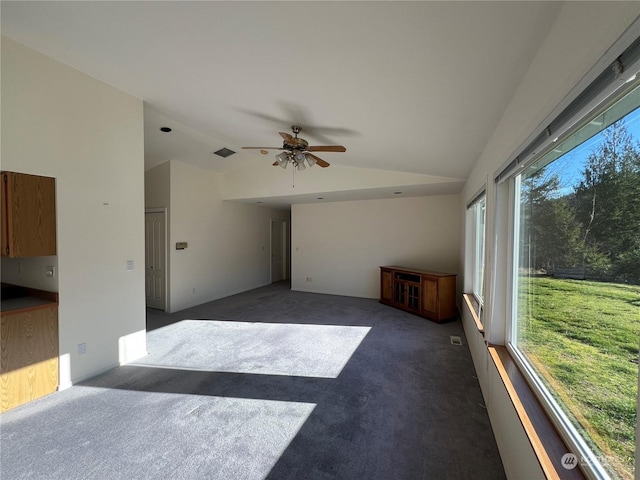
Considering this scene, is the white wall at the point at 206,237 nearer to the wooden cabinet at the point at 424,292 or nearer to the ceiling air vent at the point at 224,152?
the ceiling air vent at the point at 224,152

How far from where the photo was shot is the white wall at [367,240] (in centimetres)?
543

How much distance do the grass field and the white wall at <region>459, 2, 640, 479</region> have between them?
332 mm

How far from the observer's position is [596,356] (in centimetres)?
103

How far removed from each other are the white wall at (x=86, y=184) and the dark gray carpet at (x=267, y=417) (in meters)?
0.42

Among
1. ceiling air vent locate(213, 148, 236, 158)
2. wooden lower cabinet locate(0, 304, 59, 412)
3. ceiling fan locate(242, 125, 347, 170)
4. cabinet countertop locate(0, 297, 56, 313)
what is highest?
ceiling air vent locate(213, 148, 236, 158)

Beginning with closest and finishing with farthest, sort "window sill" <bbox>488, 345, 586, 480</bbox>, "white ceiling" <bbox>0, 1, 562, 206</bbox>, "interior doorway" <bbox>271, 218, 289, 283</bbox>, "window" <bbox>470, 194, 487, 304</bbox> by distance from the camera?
1. "window sill" <bbox>488, 345, 586, 480</bbox>
2. "white ceiling" <bbox>0, 1, 562, 206</bbox>
3. "window" <bbox>470, 194, 487, 304</bbox>
4. "interior doorway" <bbox>271, 218, 289, 283</bbox>

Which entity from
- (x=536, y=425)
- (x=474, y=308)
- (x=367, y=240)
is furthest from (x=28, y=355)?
(x=367, y=240)

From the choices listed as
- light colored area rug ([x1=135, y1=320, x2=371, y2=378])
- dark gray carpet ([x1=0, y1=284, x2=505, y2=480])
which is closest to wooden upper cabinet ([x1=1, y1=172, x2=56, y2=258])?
dark gray carpet ([x1=0, y1=284, x2=505, y2=480])

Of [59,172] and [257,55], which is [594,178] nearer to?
[257,55]

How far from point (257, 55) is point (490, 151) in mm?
2161

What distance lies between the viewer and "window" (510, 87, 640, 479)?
0.86 metres

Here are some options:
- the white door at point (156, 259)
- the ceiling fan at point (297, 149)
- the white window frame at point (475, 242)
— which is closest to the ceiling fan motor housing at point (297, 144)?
the ceiling fan at point (297, 149)

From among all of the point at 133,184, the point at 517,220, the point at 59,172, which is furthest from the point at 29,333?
the point at 517,220

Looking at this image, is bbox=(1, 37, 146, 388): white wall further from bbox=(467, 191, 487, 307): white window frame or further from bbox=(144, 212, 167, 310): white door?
bbox=(467, 191, 487, 307): white window frame
